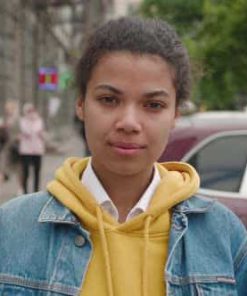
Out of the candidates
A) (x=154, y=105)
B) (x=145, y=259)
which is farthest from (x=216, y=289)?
(x=154, y=105)

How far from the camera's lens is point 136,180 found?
75.3 inches

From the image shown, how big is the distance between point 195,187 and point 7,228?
17.4 inches

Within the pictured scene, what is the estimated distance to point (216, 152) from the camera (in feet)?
17.4

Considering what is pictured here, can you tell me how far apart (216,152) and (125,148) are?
3532mm

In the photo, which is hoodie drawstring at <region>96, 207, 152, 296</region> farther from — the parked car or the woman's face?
the parked car

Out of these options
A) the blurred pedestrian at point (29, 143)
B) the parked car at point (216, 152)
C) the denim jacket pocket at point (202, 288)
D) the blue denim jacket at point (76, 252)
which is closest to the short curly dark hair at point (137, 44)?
the blue denim jacket at point (76, 252)

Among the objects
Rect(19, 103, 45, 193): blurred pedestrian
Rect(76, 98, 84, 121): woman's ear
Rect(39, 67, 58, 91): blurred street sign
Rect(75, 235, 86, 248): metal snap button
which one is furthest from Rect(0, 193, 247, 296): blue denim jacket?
Rect(39, 67, 58, 91): blurred street sign

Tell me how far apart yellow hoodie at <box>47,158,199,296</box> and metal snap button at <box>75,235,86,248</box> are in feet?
0.09

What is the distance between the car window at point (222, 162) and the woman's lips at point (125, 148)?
3231mm

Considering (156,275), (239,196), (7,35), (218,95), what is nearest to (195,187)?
(156,275)

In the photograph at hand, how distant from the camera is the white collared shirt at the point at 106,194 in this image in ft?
6.19

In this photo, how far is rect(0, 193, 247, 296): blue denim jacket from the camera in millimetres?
1794

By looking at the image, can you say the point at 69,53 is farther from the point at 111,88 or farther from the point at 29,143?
the point at 111,88

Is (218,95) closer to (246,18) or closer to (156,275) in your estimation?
(246,18)
